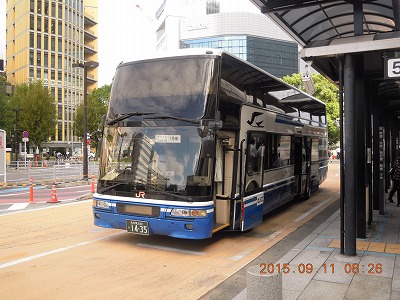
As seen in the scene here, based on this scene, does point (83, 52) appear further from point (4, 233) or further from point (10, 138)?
point (4, 233)

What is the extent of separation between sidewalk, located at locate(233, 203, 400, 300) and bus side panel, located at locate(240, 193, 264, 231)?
3.75 feet

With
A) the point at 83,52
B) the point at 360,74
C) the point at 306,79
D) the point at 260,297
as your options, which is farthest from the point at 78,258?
the point at 83,52

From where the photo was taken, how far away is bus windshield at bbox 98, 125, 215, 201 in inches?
269

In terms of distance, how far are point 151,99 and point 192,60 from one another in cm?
109

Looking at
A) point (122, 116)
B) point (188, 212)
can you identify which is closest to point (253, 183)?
point (188, 212)

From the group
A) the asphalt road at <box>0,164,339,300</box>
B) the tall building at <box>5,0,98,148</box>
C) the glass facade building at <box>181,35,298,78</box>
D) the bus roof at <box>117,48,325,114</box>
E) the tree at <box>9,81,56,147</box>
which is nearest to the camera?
the asphalt road at <box>0,164,339,300</box>

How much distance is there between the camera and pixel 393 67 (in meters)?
6.06

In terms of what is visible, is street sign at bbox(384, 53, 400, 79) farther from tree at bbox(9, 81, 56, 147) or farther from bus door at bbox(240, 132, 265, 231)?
tree at bbox(9, 81, 56, 147)

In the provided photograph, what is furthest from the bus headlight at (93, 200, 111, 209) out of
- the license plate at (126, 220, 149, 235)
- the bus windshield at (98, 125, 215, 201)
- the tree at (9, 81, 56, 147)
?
the tree at (9, 81, 56, 147)

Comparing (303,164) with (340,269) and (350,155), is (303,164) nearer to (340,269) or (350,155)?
(350,155)

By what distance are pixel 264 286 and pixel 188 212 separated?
281 cm

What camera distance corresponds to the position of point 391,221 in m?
9.88

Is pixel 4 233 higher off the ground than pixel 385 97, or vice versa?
pixel 385 97

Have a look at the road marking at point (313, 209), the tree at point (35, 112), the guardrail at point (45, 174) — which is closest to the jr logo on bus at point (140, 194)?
the road marking at point (313, 209)
